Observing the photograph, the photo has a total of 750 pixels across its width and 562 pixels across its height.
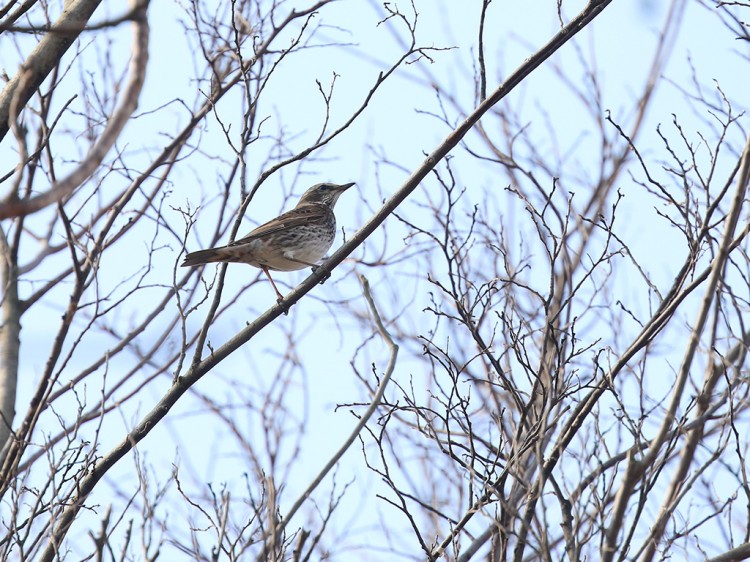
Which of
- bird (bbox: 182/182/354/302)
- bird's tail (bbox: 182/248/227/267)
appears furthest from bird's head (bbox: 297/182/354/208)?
bird's tail (bbox: 182/248/227/267)

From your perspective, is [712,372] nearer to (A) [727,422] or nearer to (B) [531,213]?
(A) [727,422]

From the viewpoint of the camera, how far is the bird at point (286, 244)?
25.4 ft

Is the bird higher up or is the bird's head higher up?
the bird's head

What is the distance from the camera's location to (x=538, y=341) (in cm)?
838

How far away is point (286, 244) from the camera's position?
28.3ft

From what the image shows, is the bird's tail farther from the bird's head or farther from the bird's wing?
the bird's head

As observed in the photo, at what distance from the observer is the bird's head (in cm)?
1012

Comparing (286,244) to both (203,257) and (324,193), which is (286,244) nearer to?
(203,257)

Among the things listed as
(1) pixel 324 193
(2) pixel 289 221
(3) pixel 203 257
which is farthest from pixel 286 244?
(1) pixel 324 193

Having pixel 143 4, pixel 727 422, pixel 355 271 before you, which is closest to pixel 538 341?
pixel 355 271

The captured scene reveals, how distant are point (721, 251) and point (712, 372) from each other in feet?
2.90

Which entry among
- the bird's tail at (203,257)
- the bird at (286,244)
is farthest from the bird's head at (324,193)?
the bird's tail at (203,257)

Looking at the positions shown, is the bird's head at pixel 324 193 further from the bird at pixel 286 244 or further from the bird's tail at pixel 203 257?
the bird's tail at pixel 203 257

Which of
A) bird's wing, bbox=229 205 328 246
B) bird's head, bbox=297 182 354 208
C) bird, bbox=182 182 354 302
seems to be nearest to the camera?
bird, bbox=182 182 354 302
